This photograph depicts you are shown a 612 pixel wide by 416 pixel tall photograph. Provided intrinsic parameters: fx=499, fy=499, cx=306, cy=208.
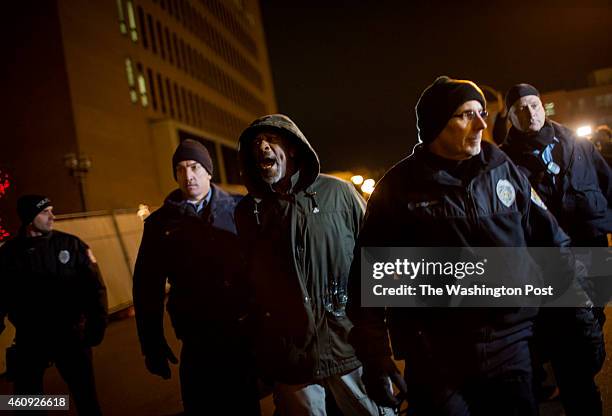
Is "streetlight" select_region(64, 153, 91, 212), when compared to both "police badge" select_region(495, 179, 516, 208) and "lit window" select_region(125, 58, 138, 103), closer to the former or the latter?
"lit window" select_region(125, 58, 138, 103)

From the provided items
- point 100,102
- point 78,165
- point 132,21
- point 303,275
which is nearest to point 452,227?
point 303,275

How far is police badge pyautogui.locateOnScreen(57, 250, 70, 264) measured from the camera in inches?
177

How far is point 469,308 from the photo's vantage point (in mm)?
2191

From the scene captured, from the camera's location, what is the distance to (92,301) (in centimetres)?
455

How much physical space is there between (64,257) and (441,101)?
12.1 feet

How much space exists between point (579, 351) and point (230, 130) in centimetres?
5022

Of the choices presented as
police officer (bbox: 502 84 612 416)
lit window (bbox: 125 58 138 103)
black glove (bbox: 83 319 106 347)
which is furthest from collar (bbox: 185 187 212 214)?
lit window (bbox: 125 58 138 103)

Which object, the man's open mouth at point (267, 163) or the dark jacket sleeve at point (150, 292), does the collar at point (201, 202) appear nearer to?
the dark jacket sleeve at point (150, 292)

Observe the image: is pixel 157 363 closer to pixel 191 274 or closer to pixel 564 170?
pixel 191 274

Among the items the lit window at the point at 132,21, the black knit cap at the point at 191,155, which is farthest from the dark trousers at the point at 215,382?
the lit window at the point at 132,21

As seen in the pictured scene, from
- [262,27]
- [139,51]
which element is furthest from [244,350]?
[262,27]

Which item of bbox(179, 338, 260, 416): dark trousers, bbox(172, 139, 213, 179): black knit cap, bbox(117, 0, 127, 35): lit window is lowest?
bbox(179, 338, 260, 416): dark trousers

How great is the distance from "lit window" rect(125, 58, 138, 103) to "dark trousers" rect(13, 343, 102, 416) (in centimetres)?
2875

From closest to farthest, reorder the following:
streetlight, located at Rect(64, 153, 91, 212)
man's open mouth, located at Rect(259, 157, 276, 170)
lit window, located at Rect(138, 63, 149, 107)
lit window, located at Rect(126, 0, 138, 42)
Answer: man's open mouth, located at Rect(259, 157, 276, 170)
streetlight, located at Rect(64, 153, 91, 212)
lit window, located at Rect(138, 63, 149, 107)
lit window, located at Rect(126, 0, 138, 42)
